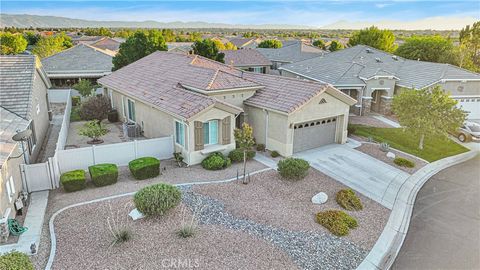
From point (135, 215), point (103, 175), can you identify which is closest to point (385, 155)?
point (135, 215)

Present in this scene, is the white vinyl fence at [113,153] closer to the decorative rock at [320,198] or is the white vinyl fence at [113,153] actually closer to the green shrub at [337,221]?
the decorative rock at [320,198]

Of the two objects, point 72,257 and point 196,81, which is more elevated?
point 196,81

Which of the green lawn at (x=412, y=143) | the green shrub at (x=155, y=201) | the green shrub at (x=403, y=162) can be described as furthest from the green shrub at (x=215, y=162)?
the green lawn at (x=412, y=143)

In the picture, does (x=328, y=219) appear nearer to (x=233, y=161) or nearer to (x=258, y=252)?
(x=258, y=252)

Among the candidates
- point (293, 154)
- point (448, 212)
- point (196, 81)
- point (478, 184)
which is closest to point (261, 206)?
point (293, 154)

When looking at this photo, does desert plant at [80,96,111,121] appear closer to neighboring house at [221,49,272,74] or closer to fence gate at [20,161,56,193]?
fence gate at [20,161,56,193]

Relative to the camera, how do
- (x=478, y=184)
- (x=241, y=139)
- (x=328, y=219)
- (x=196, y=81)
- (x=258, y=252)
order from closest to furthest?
(x=258, y=252), (x=328, y=219), (x=241, y=139), (x=478, y=184), (x=196, y=81)

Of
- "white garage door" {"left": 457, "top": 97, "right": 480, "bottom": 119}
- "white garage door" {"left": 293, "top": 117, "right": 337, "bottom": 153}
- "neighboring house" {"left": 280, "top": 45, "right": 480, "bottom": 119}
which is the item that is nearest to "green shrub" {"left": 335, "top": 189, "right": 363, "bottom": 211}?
"white garage door" {"left": 293, "top": 117, "right": 337, "bottom": 153}
